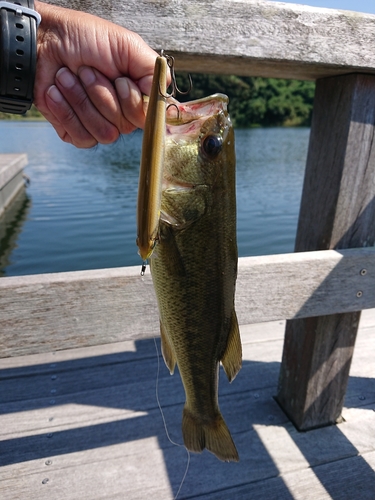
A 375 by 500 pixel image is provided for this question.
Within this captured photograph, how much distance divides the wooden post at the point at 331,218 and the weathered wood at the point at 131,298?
0.77 feet

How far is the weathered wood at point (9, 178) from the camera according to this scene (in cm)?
1244

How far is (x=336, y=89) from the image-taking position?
2.27 meters

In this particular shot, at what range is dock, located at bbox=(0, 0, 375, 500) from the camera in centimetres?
178

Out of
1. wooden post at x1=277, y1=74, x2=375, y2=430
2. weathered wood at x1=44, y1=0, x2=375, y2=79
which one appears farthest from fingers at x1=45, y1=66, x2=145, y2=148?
wooden post at x1=277, y1=74, x2=375, y2=430

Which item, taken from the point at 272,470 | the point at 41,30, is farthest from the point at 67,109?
the point at 272,470

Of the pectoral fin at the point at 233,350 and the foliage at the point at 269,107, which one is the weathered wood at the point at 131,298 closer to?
the pectoral fin at the point at 233,350

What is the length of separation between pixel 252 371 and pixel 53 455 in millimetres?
1539

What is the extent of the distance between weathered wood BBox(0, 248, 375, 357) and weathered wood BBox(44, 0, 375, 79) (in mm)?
917

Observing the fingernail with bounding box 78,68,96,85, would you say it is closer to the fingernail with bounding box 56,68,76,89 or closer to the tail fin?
the fingernail with bounding box 56,68,76,89

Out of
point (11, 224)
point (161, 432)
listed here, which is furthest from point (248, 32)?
point (11, 224)

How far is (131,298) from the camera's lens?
1.92 meters

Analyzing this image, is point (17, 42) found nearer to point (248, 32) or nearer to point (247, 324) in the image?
point (248, 32)

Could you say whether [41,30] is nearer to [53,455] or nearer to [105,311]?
[105,311]

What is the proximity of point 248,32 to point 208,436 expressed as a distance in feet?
5.27
